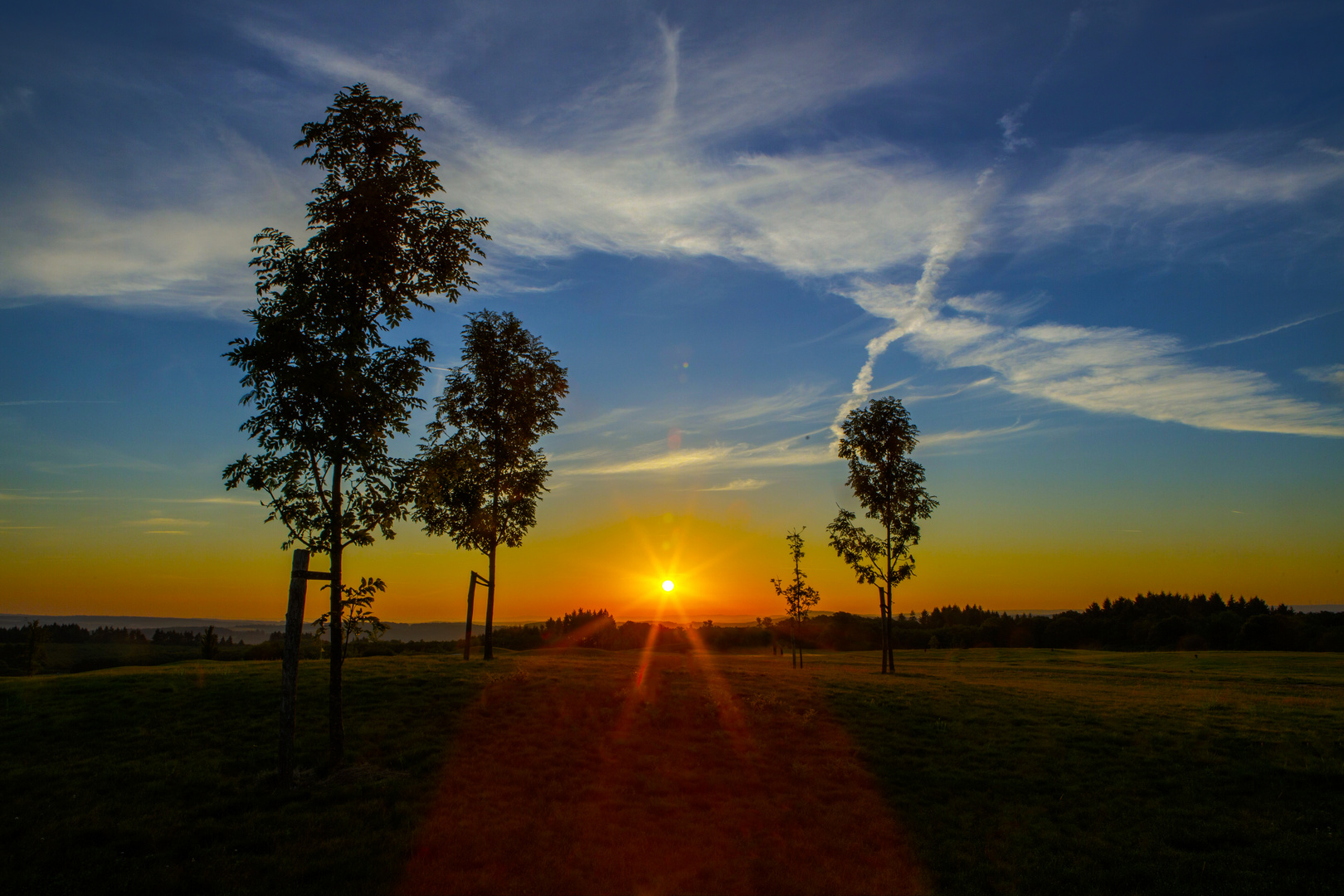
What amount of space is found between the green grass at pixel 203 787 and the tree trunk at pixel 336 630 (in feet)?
2.41

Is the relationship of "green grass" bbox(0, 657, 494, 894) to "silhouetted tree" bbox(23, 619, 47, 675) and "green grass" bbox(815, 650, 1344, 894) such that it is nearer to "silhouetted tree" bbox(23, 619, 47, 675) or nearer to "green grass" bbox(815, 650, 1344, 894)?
"green grass" bbox(815, 650, 1344, 894)

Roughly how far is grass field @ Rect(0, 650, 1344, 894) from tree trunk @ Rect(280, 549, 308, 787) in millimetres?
601

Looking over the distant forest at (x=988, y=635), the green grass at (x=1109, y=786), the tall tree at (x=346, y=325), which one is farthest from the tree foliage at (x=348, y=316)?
the distant forest at (x=988, y=635)

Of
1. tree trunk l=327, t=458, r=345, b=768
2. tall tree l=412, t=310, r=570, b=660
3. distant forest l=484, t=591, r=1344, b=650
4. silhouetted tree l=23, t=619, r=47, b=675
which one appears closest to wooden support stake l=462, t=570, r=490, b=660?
tall tree l=412, t=310, r=570, b=660

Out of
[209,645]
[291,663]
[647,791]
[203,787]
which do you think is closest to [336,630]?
[291,663]

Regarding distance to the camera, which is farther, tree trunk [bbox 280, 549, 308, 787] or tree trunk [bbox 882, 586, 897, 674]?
tree trunk [bbox 882, 586, 897, 674]

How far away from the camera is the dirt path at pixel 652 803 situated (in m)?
11.9

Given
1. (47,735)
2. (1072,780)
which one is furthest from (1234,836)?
(47,735)

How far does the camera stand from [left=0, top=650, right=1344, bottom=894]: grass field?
39.5ft

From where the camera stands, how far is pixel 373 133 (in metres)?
18.1

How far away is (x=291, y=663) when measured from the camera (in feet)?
52.2

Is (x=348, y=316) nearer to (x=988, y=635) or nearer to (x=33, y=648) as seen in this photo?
(x=33, y=648)

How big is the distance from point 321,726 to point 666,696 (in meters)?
11.9

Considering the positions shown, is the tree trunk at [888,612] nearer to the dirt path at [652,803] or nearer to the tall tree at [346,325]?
the dirt path at [652,803]
